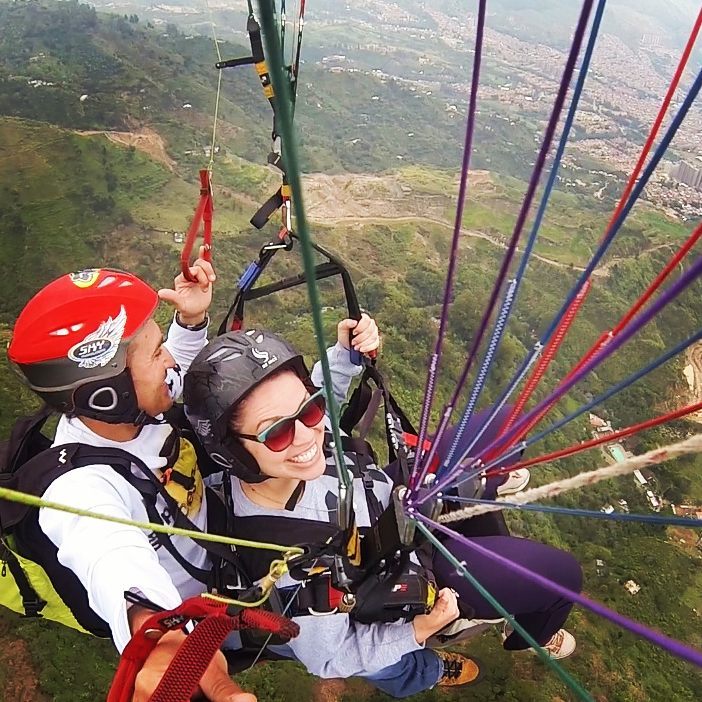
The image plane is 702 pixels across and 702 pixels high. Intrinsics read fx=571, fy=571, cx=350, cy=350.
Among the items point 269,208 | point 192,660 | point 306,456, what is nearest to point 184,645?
point 192,660

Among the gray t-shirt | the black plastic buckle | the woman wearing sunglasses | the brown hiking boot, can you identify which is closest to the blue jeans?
the woman wearing sunglasses

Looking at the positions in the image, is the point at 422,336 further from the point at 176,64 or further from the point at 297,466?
the point at 176,64

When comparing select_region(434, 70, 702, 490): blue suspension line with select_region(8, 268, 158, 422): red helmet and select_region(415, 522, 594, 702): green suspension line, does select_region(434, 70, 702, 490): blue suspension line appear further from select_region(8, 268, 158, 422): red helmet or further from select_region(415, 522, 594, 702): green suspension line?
select_region(8, 268, 158, 422): red helmet

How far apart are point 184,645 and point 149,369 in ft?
2.58

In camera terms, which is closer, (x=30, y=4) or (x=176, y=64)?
(x=176, y=64)

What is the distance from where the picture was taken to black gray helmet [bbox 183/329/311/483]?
1.36m

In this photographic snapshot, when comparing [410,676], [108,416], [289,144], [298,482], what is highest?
[289,144]

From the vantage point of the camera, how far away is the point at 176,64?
1205 inches

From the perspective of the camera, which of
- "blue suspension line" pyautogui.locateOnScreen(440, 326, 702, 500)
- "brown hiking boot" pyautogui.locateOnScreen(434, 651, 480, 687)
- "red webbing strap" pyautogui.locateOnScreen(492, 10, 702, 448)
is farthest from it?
"brown hiking boot" pyautogui.locateOnScreen(434, 651, 480, 687)

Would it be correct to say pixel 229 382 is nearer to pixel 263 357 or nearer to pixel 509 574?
pixel 263 357

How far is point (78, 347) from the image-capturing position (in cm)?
130

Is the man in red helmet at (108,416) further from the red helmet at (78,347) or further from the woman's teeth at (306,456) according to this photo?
the woman's teeth at (306,456)

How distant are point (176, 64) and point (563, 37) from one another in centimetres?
5298

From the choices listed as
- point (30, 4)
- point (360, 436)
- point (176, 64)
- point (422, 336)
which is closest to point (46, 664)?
point (360, 436)
